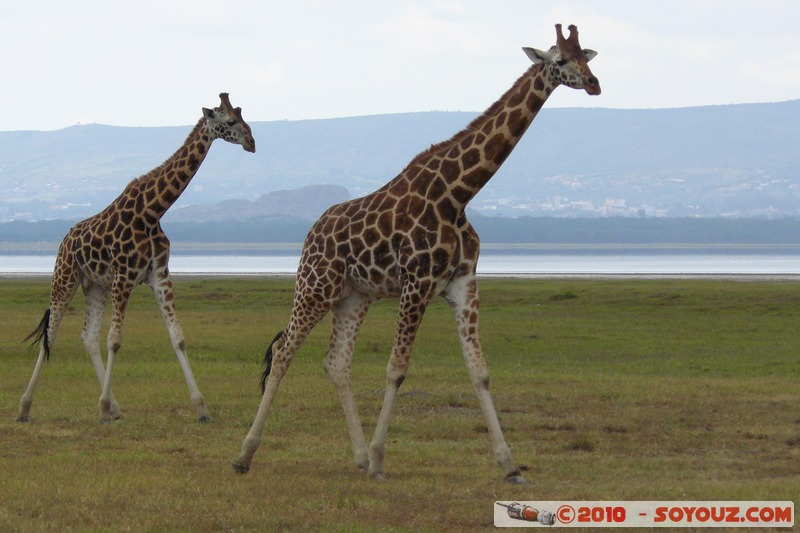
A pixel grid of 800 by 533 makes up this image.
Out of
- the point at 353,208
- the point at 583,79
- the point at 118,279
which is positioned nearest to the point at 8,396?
the point at 118,279

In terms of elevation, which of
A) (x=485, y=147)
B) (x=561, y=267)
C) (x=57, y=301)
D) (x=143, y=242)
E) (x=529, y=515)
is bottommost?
(x=561, y=267)

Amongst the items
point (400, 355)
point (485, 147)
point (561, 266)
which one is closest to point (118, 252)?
point (400, 355)

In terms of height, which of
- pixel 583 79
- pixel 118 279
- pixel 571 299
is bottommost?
pixel 571 299

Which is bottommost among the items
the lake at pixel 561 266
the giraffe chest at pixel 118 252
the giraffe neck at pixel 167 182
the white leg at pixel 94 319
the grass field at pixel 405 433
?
the lake at pixel 561 266

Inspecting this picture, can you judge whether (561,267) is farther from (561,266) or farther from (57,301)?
(57,301)

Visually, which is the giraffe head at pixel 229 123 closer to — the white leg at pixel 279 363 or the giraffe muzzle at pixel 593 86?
the white leg at pixel 279 363

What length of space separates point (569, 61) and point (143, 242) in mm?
6555

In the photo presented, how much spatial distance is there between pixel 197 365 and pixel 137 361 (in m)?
1.38

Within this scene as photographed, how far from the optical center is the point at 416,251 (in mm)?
11688

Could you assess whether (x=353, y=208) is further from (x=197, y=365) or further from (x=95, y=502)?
(x=197, y=365)

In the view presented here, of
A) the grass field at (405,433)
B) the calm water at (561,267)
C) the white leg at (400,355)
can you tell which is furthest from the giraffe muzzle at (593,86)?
the calm water at (561,267)

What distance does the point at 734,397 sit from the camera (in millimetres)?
17750

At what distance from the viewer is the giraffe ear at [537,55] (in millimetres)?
11719

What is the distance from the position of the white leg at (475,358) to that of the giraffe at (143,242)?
459cm
